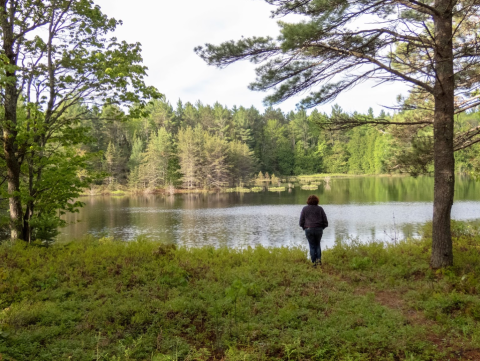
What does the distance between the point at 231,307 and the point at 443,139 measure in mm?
5471

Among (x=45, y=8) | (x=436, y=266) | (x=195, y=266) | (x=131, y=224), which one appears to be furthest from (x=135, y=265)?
(x=131, y=224)

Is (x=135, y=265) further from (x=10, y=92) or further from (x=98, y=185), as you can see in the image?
(x=98, y=185)

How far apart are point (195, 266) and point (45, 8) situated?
782 centimetres

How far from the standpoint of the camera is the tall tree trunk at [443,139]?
260 inches

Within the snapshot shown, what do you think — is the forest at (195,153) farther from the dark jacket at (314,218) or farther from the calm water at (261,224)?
the calm water at (261,224)

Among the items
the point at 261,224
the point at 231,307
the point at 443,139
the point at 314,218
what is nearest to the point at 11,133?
the point at 231,307

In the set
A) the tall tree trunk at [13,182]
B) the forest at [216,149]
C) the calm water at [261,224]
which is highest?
the forest at [216,149]

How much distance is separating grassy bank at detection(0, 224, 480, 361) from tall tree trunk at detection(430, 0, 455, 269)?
0.58m

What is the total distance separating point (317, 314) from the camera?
4.64 m

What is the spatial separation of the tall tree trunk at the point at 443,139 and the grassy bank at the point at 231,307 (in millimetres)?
579

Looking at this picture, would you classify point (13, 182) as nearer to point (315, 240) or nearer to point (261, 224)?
point (315, 240)

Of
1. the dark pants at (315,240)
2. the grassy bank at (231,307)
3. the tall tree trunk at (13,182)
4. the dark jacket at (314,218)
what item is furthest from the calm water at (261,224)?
the grassy bank at (231,307)

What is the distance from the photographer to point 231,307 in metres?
4.88

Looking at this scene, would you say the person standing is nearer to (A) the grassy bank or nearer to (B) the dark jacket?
(B) the dark jacket
